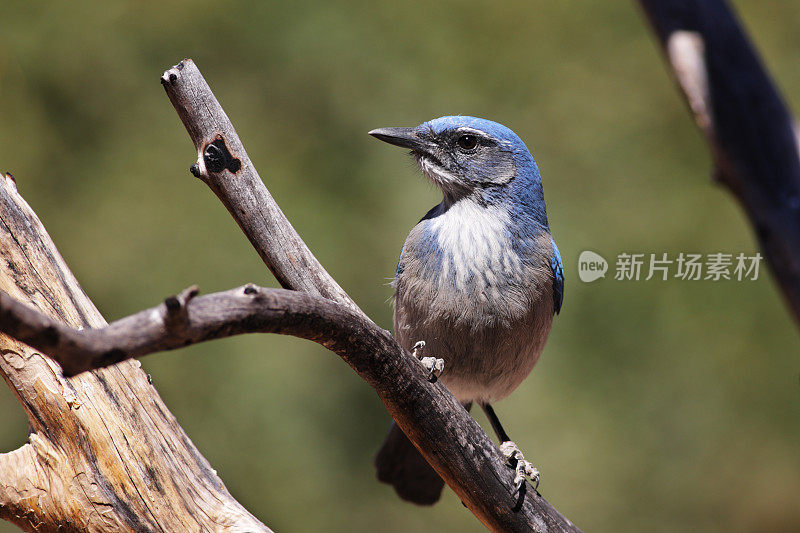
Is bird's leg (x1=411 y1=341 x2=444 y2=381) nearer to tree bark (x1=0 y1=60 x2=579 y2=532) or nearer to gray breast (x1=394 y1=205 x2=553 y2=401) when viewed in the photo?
tree bark (x1=0 y1=60 x2=579 y2=532)

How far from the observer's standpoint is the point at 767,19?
607 cm

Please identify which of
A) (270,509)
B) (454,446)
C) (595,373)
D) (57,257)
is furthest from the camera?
(595,373)

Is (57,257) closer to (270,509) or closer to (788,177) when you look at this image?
(788,177)

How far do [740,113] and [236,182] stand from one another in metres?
1.81

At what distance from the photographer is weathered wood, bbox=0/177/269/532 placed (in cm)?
270

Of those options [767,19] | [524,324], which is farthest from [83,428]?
[767,19]

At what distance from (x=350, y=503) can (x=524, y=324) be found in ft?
9.57

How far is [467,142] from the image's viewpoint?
11.9 ft

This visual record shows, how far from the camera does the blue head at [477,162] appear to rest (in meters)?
3.52

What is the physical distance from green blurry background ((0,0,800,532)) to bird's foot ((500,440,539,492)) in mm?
2388

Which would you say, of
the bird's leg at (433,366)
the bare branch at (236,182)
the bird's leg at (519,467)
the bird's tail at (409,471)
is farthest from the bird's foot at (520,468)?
the bare branch at (236,182)

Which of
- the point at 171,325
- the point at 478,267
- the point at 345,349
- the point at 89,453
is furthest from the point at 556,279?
the point at 171,325

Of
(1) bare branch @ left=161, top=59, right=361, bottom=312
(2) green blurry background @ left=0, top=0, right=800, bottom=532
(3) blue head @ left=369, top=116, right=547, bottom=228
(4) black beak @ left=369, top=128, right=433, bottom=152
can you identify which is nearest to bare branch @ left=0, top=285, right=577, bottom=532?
(1) bare branch @ left=161, top=59, right=361, bottom=312

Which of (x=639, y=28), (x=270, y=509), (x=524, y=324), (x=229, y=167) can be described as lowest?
(x=270, y=509)
